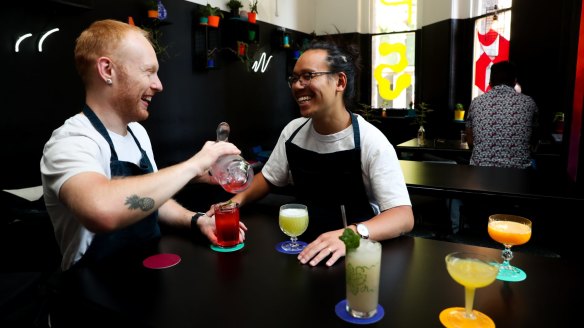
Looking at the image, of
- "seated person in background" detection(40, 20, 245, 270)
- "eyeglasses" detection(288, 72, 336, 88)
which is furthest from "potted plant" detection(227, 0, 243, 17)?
"seated person in background" detection(40, 20, 245, 270)

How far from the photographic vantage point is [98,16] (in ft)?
13.2

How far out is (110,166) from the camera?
161 cm

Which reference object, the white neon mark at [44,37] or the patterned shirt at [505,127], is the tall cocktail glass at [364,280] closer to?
the patterned shirt at [505,127]

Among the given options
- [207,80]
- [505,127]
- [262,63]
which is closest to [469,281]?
[505,127]

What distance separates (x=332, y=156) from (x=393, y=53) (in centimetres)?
617

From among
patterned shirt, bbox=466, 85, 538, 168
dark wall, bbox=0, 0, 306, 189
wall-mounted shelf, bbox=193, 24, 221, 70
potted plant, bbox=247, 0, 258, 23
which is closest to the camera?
dark wall, bbox=0, 0, 306, 189

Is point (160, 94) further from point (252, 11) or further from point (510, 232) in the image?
point (510, 232)

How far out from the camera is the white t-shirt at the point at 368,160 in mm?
1843

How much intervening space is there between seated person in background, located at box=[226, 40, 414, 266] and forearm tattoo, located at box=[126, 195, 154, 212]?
0.70 meters

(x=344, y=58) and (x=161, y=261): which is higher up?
(x=344, y=58)

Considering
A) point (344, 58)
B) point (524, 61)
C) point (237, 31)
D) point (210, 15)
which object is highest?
point (210, 15)

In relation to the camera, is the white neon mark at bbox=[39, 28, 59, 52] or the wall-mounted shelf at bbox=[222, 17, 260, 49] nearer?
the white neon mark at bbox=[39, 28, 59, 52]

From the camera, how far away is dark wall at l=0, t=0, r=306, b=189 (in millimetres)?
3344

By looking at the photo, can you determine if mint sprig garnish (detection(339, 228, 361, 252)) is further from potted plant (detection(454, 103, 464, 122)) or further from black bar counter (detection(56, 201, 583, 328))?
potted plant (detection(454, 103, 464, 122))
